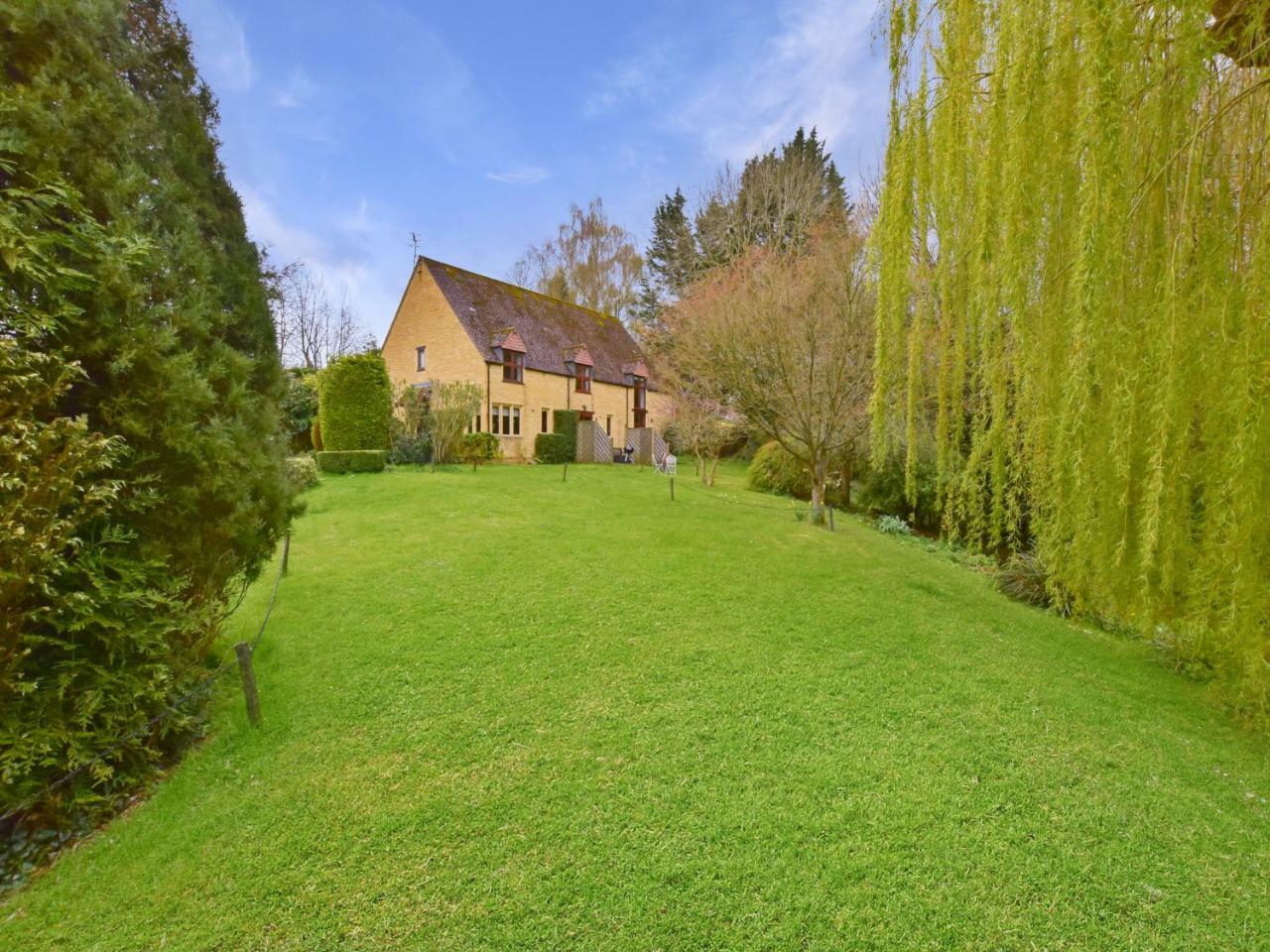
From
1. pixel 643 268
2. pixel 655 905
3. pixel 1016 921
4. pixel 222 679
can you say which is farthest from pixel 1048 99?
pixel 643 268

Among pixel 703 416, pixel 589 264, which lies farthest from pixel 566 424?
pixel 589 264

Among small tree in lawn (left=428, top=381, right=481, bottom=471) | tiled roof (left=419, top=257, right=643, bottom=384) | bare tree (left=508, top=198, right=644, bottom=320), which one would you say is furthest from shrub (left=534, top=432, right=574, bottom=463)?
bare tree (left=508, top=198, right=644, bottom=320)

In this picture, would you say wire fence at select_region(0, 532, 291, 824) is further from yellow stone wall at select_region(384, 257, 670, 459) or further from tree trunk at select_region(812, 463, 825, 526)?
yellow stone wall at select_region(384, 257, 670, 459)

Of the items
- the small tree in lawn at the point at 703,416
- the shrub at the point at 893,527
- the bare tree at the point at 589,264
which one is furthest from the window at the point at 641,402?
the shrub at the point at 893,527

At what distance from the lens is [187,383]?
2.64 meters

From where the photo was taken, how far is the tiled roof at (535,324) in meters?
18.7

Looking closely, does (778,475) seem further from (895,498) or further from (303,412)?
(303,412)

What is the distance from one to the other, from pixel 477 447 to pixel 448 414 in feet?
5.74

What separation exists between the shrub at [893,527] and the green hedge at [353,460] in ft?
43.6

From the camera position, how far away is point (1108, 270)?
6.03ft

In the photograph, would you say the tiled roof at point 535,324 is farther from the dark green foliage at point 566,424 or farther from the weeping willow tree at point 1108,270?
the weeping willow tree at point 1108,270

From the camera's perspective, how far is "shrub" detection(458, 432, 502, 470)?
16763mm

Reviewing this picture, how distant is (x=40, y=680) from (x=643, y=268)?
33200 mm

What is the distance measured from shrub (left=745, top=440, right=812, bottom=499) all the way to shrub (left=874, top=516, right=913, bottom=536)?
3.45m
